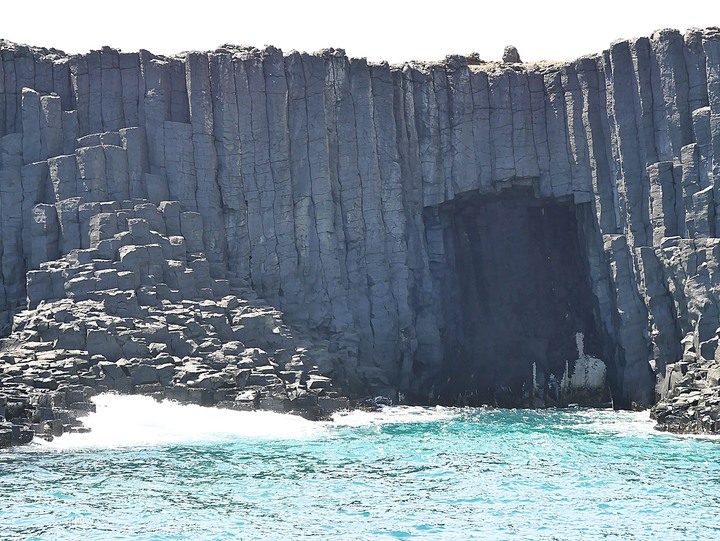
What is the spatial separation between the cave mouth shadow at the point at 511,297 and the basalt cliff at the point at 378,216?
0.39 ft

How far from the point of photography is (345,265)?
60.6m

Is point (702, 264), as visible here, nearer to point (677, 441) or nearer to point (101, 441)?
point (677, 441)

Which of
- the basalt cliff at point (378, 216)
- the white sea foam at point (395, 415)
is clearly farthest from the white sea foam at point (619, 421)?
the white sea foam at point (395, 415)

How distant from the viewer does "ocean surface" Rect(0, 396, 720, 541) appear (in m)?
30.7

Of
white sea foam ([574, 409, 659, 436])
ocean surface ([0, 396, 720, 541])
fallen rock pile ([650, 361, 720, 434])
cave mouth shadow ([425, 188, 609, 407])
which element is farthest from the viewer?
cave mouth shadow ([425, 188, 609, 407])

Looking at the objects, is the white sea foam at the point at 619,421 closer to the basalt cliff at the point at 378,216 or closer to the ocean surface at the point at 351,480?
the ocean surface at the point at 351,480

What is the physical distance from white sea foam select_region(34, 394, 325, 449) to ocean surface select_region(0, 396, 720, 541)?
0.26 ft

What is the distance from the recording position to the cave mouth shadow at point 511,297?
61531 mm

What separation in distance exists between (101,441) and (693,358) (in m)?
25.5

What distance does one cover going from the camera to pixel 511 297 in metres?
64.6

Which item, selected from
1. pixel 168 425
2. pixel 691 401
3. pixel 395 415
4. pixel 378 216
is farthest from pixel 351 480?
pixel 378 216

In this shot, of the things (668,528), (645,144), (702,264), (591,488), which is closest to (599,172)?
(645,144)

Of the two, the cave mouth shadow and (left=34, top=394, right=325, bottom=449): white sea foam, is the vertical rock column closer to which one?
the cave mouth shadow

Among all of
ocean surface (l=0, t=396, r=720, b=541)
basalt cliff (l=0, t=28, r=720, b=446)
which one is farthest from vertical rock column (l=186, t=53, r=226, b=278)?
ocean surface (l=0, t=396, r=720, b=541)
